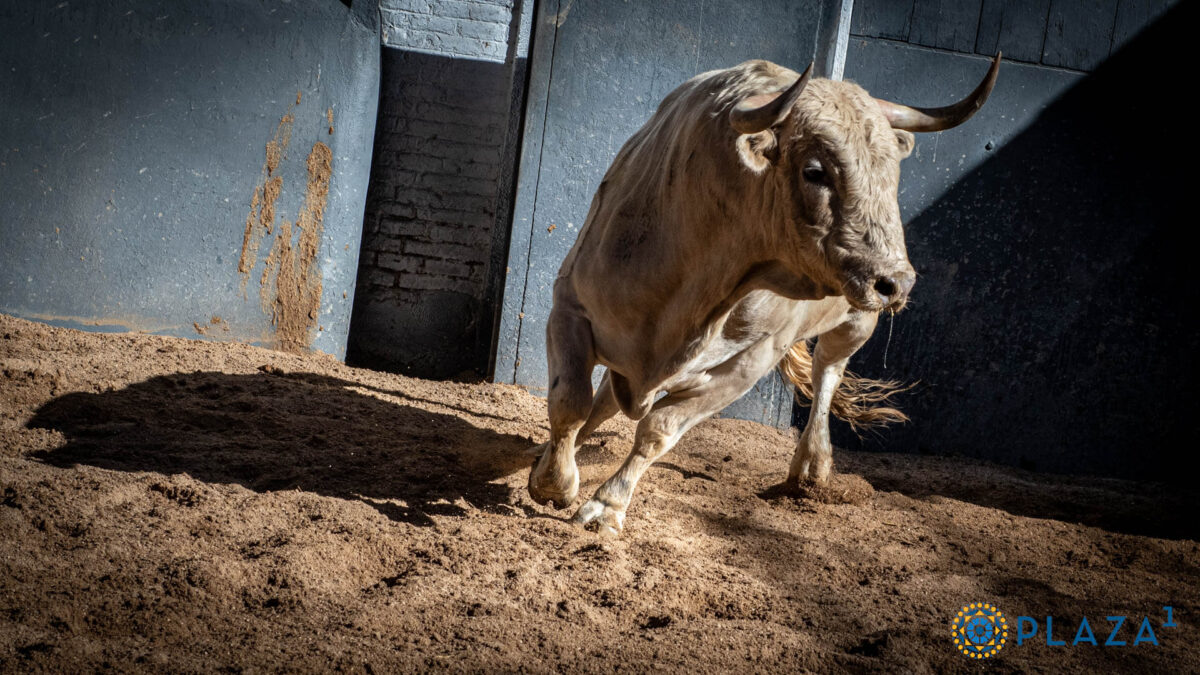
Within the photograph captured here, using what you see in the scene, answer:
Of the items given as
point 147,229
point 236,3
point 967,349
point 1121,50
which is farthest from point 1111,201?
point 147,229

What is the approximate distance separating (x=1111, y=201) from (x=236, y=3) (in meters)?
5.45

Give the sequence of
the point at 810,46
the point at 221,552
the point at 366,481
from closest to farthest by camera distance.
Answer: the point at 221,552 < the point at 366,481 < the point at 810,46

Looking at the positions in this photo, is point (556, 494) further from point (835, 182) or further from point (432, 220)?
point (432, 220)

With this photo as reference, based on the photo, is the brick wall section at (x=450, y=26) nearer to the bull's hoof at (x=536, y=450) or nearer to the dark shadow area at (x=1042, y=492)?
the bull's hoof at (x=536, y=450)

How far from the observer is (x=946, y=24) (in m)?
5.53

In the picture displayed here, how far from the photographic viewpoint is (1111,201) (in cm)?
566

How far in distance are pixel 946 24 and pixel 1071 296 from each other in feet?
6.28

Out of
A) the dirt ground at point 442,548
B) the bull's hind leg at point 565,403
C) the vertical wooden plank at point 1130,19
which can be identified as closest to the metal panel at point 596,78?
the dirt ground at point 442,548

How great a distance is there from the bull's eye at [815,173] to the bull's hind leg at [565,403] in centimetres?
105

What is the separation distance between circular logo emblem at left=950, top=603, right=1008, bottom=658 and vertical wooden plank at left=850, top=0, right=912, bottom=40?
389cm

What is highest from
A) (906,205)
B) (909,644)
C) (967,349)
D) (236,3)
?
(236,3)

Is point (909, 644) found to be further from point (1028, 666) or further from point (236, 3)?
point (236, 3)

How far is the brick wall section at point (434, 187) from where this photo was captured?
575 cm

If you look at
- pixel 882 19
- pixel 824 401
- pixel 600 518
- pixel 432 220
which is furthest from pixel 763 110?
pixel 432 220
